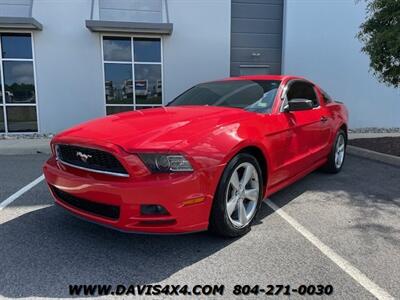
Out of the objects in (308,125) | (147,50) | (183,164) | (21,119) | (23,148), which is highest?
(147,50)

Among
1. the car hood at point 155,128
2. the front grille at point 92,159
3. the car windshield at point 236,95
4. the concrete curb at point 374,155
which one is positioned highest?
the car windshield at point 236,95

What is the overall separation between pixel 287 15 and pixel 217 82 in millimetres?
8397

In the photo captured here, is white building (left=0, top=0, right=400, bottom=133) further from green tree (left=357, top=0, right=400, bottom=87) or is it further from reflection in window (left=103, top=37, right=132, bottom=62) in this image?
green tree (left=357, top=0, right=400, bottom=87)

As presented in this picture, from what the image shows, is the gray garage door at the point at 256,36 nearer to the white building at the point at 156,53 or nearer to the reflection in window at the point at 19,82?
the white building at the point at 156,53

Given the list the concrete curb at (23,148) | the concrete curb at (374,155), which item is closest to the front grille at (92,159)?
the concrete curb at (23,148)

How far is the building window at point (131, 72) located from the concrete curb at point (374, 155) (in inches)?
248

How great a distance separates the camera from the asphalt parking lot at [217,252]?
2.74m

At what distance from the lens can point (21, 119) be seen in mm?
11227

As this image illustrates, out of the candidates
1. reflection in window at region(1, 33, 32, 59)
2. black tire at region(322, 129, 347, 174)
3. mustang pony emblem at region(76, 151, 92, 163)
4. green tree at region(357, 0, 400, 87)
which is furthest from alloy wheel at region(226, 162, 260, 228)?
reflection in window at region(1, 33, 32, 59)

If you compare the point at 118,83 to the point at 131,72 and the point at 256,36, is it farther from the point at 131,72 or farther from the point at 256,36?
the point at 256,36

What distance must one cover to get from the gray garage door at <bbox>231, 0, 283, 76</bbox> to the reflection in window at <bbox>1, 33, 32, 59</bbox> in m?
6.49

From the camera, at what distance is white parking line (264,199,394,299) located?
2.62 metres

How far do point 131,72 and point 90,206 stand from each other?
909 cm

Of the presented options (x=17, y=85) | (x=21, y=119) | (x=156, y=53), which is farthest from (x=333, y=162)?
(x=17, y=85)
